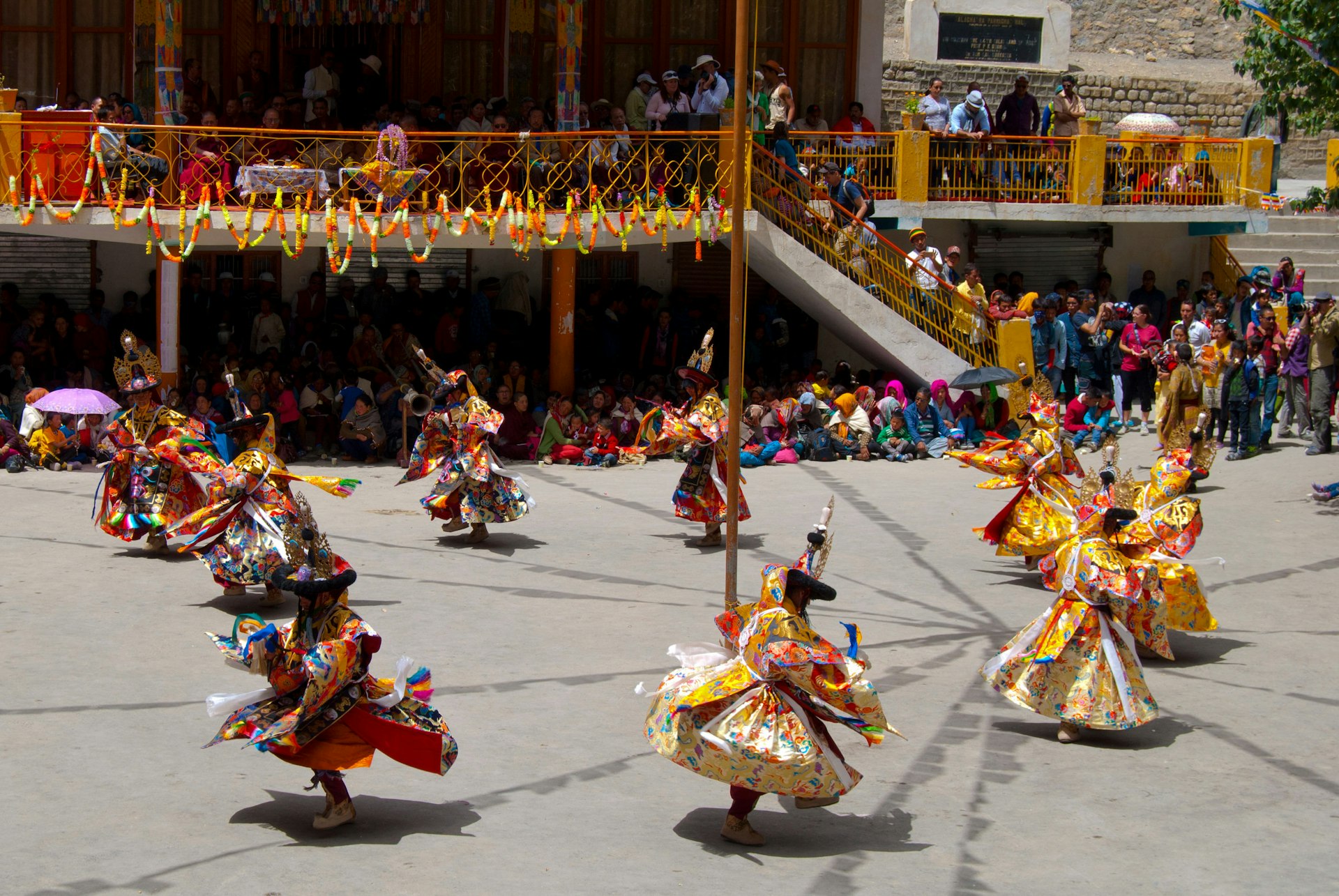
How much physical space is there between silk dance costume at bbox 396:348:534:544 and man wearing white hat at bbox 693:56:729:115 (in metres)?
6.77

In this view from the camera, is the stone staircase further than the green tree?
Yes

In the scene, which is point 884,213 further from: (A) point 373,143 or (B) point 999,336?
(A) point 373,143

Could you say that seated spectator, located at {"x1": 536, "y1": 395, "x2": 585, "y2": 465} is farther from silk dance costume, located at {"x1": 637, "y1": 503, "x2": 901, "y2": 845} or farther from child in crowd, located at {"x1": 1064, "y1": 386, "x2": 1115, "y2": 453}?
silk dance costume, located at {"x1": 637, "y1": 503, "x2": 901, "y2": 845}

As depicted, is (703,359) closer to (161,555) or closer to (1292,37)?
(161,555)

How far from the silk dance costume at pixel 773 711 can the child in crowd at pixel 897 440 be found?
10.1 m

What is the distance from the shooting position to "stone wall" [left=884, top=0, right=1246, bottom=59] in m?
30.0

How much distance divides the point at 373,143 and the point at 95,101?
2.81 m

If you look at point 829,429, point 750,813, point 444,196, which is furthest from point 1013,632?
point 444,196

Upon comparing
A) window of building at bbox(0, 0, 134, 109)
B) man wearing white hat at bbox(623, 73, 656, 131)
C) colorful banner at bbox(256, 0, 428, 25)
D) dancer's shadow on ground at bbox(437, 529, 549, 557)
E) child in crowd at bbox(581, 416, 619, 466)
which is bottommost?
dancer's shadow on ground at bbox(437, 529, 549, 557)

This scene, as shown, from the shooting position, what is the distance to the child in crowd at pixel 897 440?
16.6 meters

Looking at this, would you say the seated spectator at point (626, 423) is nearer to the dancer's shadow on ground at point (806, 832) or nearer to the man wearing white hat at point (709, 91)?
Answer: the man wearing white hat at point (709, 91)

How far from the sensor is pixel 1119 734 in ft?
26.8

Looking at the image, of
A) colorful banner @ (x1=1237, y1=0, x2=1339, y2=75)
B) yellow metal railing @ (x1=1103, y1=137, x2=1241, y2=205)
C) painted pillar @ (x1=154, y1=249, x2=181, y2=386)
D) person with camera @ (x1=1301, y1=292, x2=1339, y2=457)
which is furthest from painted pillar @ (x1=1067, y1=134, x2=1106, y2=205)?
painted pillar @ (x1=154, y1=249, x2=181, y2=386)

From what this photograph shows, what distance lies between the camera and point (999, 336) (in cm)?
1770
